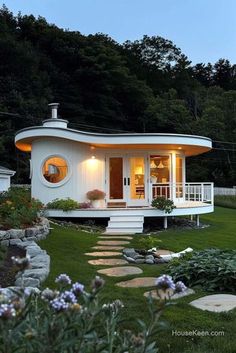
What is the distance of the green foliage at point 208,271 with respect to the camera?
5617 millimetres

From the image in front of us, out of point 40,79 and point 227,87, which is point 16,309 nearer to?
point 40,79

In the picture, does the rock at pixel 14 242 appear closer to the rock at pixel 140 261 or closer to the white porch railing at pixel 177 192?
the rock at pixel 140 261

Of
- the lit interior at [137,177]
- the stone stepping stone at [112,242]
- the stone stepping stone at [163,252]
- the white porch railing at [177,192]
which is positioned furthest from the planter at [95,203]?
the stone stepping stone at [163,252]

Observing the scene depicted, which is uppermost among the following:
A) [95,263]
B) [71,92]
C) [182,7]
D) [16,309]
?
[182,7]

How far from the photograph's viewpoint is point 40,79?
38.3m

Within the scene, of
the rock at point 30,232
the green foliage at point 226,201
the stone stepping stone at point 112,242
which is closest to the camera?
the rock at point 30,232

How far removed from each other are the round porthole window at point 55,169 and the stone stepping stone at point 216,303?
996 cm

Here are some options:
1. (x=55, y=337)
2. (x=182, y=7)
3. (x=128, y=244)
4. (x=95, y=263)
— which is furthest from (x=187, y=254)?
(x=182, y=7)

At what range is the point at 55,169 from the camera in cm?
1499

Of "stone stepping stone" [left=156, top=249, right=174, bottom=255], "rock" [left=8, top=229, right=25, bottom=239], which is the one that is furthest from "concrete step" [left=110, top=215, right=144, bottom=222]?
"rock" [left=8, top=229, right=25, bottom=239]

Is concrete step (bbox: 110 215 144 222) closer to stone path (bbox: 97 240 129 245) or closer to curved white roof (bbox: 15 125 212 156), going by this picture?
curved white roof (bbox: 15 125 212 156)

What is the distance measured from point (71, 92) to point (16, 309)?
1616 inches

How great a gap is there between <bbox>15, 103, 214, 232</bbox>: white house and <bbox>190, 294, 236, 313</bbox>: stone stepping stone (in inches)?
350

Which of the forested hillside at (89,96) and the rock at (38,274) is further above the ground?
the forested hillside at (89,96)
